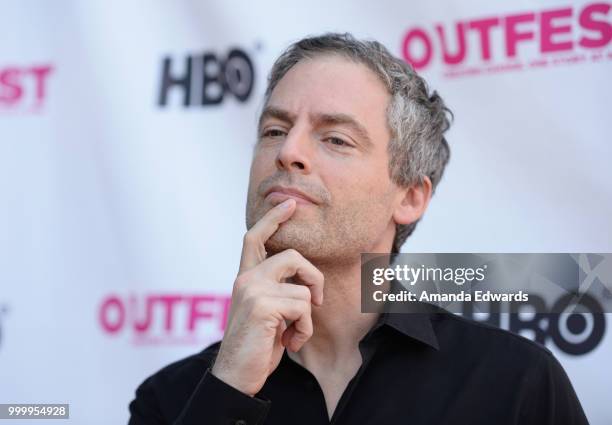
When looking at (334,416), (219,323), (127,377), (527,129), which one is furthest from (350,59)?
(127,377)

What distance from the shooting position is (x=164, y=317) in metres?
2.54

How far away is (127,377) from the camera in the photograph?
100 inches

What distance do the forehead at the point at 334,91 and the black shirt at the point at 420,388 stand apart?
52cm

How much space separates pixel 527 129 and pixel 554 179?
17 cm

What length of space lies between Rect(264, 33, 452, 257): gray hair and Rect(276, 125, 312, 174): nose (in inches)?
10.2

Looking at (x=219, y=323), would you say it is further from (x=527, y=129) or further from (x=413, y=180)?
(x=527, y=129)

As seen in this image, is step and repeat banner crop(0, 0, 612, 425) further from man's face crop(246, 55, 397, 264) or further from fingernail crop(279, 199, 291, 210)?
fingernail crop(279, 199, 291, 210)

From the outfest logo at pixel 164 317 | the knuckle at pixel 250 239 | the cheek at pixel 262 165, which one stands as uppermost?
the cheek at pixel 262 165

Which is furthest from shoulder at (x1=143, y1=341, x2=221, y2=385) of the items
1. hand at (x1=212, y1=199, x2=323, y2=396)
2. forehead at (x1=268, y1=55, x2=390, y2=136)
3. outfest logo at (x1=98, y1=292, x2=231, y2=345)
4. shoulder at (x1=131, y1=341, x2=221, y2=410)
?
forehead at (x1=268, y1=55, x2=390, y2=136)

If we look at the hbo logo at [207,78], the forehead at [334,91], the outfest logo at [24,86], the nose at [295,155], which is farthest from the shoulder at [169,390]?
the outfest logo at [24,86]

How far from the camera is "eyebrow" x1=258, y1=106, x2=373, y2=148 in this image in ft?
5.78

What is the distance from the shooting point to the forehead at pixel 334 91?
5.88 feet

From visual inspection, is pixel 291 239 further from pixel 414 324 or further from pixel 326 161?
pixel 414 324

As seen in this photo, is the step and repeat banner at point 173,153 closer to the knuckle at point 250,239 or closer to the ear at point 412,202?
the ear at point 412,202
